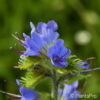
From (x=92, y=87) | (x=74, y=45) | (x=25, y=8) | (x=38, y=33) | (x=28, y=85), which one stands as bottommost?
(x=28, y=85)

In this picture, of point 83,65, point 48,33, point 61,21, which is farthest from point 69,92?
point 61,21

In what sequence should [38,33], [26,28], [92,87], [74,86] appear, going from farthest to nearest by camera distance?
[26,28] → [92,87] → [74,86] → [38,33]

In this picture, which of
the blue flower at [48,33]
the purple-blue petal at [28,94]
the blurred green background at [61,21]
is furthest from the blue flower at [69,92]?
the blurred green background at [61,21]

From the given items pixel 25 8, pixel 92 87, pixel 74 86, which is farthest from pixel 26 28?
pixel 74 86

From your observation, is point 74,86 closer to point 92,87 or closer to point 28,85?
point 28,85

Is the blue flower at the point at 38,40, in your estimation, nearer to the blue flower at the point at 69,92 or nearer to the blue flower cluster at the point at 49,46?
the blue flower cluster at the point at 49,46

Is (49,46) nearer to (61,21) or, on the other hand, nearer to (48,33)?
(48,33)
